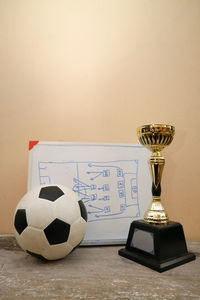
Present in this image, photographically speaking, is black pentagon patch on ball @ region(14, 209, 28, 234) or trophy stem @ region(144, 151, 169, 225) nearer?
A: black pentagon patch on ball @ region(14, 209, 28, 234)

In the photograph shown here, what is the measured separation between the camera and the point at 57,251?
2.24ft

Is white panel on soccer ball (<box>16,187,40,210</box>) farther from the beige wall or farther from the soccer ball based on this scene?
the beige wall

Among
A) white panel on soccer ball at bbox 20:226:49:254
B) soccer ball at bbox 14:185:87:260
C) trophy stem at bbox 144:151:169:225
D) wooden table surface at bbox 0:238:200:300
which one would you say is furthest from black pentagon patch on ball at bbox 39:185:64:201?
trophy stem at bbox 144:151:169:225

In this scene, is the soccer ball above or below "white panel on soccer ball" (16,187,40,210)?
below

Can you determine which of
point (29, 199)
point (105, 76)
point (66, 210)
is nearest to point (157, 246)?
point (66, 210)

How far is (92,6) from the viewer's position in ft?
3.70

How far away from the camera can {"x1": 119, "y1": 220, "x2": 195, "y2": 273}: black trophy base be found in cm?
71

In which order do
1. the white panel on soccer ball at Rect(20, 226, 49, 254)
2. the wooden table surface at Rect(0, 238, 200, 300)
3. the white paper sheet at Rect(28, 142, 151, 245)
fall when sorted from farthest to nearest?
the white paper sheet at Rect(28, 142, 151, 245) → the white panel on soccer ball at Rect(20, 226, 49, 254) → the wooden table surface at Rect(0, 238, 200, 300)

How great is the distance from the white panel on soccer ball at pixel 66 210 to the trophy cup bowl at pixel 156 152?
0.28 meters

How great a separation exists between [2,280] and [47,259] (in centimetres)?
15

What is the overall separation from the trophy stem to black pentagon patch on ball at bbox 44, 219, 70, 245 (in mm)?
320

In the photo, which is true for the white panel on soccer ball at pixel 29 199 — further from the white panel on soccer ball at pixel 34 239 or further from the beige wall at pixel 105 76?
the beige wall at pixel 105 76

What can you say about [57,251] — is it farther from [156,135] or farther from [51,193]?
[156,135]

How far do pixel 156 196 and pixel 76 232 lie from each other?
35 centimetres
